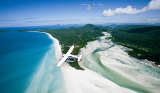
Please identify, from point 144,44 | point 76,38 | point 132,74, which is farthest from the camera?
point 76,38

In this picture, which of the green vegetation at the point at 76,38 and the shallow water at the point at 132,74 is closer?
the shallow water at the point at 132,74

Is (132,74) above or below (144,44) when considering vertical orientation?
below

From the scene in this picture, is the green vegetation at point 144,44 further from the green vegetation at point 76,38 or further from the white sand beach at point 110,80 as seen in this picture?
the green vegetation at point 76,38

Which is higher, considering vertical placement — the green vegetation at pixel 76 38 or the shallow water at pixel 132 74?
the green vegetation at pixel 76 38

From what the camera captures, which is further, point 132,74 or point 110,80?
point 132,74

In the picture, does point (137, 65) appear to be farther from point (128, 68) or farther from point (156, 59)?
point (156, 59)

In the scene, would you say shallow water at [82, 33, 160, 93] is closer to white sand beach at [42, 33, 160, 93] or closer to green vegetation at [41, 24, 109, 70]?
white sand beach at [42, 33, 160, 93]

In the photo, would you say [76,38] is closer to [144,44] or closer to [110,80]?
[144,44]

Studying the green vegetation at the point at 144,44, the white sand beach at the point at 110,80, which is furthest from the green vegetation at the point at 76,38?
→ the green vegetation at the point at 144,44

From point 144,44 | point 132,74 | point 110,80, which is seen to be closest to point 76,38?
point 144,44

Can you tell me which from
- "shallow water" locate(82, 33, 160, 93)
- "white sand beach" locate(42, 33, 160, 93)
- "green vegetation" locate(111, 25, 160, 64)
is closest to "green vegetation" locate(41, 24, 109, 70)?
"white sand beach" locate(42, 33, 160, 93)

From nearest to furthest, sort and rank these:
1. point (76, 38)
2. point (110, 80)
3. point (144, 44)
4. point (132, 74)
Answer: point (110, 80)
point (132, 74)
point (144, 44)
point (76, 38)

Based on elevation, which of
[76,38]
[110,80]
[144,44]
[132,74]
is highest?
[76,38]
